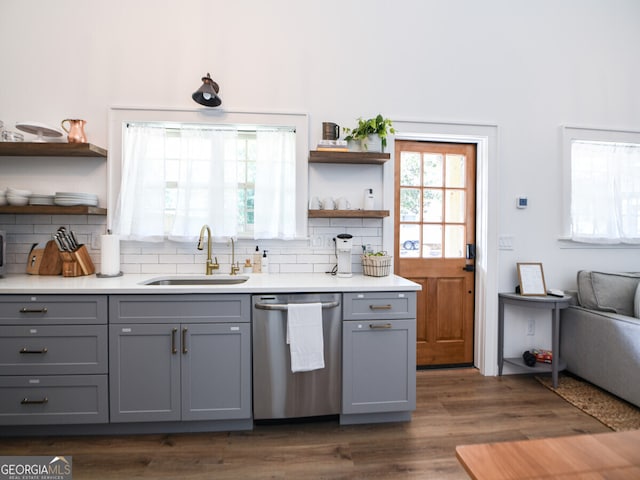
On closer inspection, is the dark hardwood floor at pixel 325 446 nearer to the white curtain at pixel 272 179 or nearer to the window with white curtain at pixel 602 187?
the white curtain at pixel 272 179

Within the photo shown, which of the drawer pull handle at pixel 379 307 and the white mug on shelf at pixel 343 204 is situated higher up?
the white mug on shelf at pixel 343 204

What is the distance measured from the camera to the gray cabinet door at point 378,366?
6.97ft

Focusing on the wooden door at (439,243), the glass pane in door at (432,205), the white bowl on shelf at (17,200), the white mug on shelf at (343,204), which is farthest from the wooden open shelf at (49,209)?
the glass pane in door at (432,205)

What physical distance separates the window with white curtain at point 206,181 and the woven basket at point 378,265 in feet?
2.25

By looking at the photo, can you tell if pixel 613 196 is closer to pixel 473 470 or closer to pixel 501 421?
pixel 501 421

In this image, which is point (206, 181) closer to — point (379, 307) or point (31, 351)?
point (31, 351)

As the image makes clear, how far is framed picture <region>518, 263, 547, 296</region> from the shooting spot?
2.90 m

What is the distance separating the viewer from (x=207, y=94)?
2.41m

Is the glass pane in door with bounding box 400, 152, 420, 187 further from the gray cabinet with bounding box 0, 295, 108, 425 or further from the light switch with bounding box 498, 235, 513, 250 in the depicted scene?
the gray cabinet with bounding box 0, 295, 108, 425

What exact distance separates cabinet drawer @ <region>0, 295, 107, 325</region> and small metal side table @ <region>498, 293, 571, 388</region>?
3.21m

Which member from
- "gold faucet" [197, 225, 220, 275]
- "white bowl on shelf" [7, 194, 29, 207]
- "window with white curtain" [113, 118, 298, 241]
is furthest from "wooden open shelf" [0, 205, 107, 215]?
"gold faucet" [197, 225, 220, 275]

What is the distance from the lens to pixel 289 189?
2725 mm

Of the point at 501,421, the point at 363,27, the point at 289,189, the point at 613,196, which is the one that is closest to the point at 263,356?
the point at 289,189

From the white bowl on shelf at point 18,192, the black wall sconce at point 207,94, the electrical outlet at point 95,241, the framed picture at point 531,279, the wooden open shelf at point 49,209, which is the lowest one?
the framed picture at point 531,279
